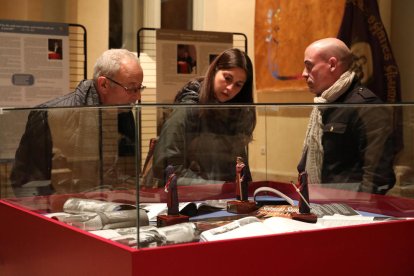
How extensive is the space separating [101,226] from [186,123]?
17.8 inches

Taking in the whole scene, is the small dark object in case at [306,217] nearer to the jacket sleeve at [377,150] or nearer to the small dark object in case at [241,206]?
the small dark object in case at [241,206]

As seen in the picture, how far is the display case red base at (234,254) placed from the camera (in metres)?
1.67

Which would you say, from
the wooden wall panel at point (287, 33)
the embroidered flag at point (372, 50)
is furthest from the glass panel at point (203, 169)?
the wooden wall panel at point (287, 33)

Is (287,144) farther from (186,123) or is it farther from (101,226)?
(101,226)

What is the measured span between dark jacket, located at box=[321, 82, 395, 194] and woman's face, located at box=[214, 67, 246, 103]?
98cm

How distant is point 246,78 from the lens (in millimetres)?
3465

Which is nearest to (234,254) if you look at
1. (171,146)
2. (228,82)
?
(171,146)

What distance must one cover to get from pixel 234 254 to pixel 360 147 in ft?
2.86

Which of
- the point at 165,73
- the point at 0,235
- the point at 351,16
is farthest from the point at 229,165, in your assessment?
the point at 351,16

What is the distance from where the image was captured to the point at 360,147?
2447mm

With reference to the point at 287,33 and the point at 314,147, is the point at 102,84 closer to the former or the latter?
the point at 314,147

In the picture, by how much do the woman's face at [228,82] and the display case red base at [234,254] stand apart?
1.40 meters

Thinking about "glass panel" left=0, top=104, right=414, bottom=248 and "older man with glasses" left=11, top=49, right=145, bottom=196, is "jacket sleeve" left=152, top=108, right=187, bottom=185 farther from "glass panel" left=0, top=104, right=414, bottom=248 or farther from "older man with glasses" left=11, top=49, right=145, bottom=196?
"older man with glasses" left=11, top=49, right=145, bottom=196

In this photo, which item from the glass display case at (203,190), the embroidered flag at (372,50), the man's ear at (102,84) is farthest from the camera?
the embroidered flag at (372,50)
